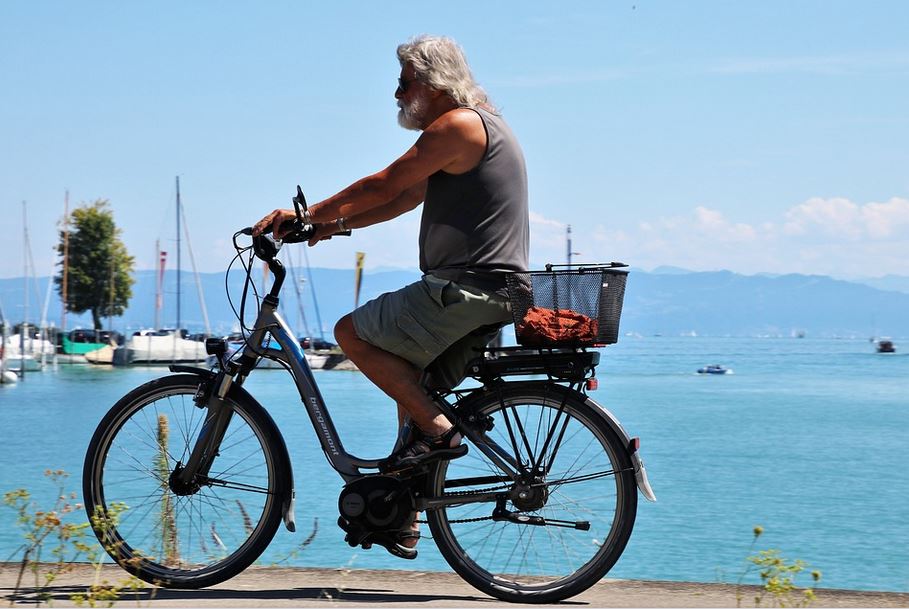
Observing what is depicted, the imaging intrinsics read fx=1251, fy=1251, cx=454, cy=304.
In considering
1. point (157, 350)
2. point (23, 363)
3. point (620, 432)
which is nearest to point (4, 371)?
point (23, 363)

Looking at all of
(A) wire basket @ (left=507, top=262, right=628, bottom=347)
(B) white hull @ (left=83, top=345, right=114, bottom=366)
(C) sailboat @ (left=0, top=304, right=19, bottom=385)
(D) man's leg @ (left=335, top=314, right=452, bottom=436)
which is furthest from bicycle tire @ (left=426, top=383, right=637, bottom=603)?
(B) white hull @ (left=83, top=345, right=114, bottom=366)

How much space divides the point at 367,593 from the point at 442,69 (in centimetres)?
194

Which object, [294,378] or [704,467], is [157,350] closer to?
[704,467]

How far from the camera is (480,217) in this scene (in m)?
4.40

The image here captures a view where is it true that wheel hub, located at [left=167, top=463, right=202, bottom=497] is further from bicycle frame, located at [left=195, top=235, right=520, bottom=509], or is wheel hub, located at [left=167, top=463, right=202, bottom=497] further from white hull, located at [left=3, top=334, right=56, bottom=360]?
white hull, located at [left=3, top=334, right=56, bottom=360]

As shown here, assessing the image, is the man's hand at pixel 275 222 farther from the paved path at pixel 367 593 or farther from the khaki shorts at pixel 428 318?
the paved path at pixel 367 593

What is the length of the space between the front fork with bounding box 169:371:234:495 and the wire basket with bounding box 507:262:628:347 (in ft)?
3.93

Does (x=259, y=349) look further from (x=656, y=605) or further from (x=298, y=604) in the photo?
(x=656, y=605)

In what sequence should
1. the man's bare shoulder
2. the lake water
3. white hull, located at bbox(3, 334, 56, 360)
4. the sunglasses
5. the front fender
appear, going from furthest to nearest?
white hull, located at bbox(3, 334, 56, 360), the lake water, the front fender, the sunglasses, the man's bare shoulder

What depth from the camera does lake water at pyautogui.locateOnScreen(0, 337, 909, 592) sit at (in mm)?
23453

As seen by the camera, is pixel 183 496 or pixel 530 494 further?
pixel 183 496

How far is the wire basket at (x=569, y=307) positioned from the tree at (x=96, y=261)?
89883mm

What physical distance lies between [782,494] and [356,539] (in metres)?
34.4

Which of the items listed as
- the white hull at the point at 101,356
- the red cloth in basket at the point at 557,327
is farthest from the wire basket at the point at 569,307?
the white hull at the point at 101,356
